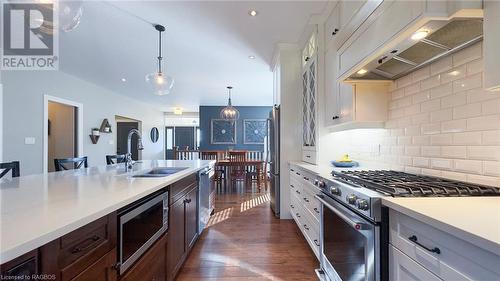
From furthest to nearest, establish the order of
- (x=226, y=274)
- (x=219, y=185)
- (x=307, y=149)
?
(x=219, y=185) → (x=307, y=149) → (x=226, y=274)

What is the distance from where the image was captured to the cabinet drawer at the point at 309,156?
9.67ft

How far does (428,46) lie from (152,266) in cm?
204

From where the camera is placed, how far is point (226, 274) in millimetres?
2027

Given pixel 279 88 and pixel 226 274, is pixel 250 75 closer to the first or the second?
pixel 279 88

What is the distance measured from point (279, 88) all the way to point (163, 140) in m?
7.70

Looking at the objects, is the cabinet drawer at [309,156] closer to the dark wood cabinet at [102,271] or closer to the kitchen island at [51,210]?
the kitchen island at [51,210]

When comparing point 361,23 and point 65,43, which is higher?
point 65,43

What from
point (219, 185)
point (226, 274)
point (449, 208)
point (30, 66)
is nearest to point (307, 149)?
point (226, 274)

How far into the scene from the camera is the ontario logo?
1634 mm

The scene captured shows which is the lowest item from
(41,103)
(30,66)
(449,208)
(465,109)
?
(449,208)

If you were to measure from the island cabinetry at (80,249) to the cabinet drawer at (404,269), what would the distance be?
4.03 feet

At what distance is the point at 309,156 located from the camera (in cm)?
314

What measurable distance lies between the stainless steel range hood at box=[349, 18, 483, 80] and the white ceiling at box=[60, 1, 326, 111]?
4.05ft

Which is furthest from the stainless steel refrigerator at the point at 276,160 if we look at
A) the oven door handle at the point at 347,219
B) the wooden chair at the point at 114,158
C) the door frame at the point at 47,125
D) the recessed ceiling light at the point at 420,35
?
the door frame at the point at 47,125
